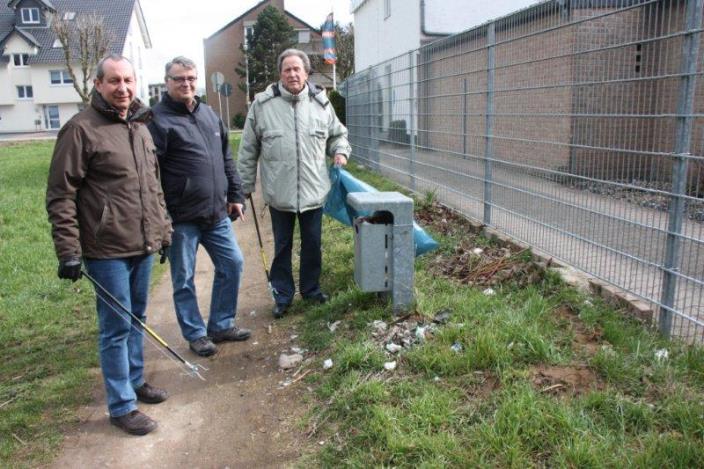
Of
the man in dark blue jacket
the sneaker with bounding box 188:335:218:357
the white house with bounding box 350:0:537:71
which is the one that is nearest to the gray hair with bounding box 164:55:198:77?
the man in dark blue jacket

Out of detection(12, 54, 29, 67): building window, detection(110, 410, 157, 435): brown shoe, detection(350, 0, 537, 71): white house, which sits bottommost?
detection(110, 410, 157, 435): brown shoe

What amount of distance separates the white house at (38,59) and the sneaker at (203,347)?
4613cm

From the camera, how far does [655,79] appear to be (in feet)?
12.4

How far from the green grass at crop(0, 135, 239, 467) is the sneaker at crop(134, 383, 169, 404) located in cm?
34

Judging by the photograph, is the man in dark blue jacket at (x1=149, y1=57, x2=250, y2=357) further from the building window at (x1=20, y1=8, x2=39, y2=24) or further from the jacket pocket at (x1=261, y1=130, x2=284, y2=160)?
the building window at (x1=20, y1=8, x2=39, y2=24)

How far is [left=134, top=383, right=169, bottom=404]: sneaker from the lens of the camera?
158 inches

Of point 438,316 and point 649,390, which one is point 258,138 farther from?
point 649,390

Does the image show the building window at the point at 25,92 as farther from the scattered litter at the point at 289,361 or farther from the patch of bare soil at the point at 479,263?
the scattered litter at the point at 289,361

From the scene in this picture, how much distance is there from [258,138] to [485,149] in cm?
240

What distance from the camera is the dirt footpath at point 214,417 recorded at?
11.1ft

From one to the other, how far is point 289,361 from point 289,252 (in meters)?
1.15

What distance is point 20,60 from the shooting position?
48.7 metres

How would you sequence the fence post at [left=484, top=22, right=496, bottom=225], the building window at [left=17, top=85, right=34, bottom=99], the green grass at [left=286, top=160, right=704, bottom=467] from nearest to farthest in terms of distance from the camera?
the green grass at [left=286, top=160, right=704, bottom=467] → the fence post at [left=484, top=22, right=496, bottom=225] → the building window at [left=17, top=85, right=34, bottom=99]

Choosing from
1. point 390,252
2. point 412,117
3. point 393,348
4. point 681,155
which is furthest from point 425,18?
point 393,348
